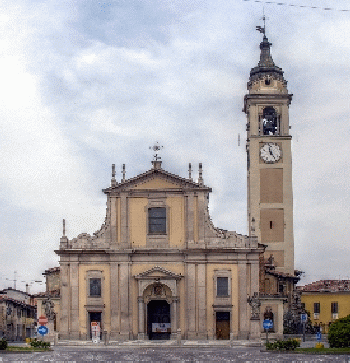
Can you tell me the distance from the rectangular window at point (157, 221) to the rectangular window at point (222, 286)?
5244mm

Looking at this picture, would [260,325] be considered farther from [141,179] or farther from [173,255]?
[141,179]

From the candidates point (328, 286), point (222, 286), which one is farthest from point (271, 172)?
point (328, 286)

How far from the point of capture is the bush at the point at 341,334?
127 feet

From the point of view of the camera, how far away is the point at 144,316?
57969mm

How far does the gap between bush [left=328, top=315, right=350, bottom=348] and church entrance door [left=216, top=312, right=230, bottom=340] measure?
18.5 metres

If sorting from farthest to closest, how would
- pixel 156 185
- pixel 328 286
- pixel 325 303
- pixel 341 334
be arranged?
1. pixel 328 286
2. pixel 325 303
3. pixel 156 185
4. pixel 341 334

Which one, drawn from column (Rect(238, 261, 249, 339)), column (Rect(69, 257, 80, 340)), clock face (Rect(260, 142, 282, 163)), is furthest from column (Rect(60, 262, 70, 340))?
clock face (Rect(260, 142, 282, 163))

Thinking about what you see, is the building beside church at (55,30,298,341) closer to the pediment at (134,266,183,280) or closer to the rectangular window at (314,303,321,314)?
the pediment at (134,266,183,280)

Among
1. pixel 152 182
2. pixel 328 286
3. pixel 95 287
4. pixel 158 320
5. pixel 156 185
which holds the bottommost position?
pixel 158 320

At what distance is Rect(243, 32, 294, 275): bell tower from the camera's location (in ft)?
221

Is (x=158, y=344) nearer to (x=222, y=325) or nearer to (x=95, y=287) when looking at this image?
(x=222, y=325)

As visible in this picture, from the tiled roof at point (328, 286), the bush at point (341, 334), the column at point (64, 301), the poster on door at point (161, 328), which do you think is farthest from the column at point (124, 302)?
the tiled roof at point (328, 286)

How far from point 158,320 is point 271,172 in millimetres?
16848

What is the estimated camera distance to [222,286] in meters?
58.0
